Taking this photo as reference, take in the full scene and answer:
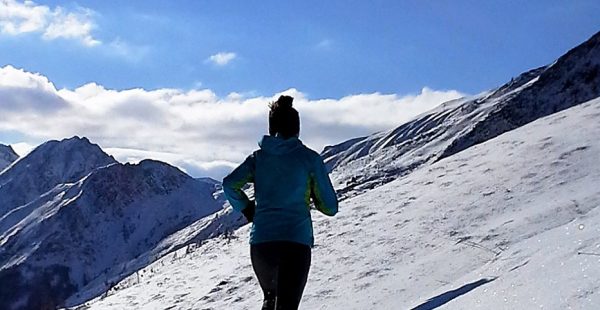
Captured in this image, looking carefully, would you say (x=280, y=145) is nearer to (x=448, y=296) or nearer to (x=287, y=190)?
(x=287, y=190)

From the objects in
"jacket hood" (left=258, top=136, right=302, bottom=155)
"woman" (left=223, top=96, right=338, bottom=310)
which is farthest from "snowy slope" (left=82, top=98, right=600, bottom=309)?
"jacket hood" (left=258, top=136, right=302, bottom=155)

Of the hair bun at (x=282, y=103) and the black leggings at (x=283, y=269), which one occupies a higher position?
the hair bun at (x=282, y=103)

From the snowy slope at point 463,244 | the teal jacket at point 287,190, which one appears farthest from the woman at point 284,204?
the snowy slope at point 463,244

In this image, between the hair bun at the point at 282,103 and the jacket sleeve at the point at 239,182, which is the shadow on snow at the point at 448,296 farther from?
the hair bun at the point at 282,103

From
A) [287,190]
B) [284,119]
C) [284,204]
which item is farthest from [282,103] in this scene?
[284,204]

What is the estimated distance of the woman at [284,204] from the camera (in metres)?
6.76

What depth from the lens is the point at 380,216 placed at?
1631 cm

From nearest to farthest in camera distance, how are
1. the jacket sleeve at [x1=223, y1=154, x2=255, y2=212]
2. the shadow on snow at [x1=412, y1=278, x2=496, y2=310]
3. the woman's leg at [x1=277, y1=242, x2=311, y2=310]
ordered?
the woman's leg at [x1=277, y1=242, x2=311, y2=310]
the jacket sleeve at [x1=223, y1=154, x2=255, y2=212]
the shadow on snow at [x1=412, y1=278, x2=496, y2=310]

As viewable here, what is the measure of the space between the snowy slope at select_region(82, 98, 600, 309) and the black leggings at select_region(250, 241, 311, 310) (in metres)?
1.76

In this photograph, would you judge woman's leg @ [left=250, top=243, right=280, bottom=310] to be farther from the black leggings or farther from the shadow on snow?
the shadow on snow

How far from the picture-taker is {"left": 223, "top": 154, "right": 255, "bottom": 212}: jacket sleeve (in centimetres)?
716

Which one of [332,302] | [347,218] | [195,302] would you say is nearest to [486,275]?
[332,302]

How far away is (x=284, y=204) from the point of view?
6.88 m

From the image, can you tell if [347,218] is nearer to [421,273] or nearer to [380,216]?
[380,216]
